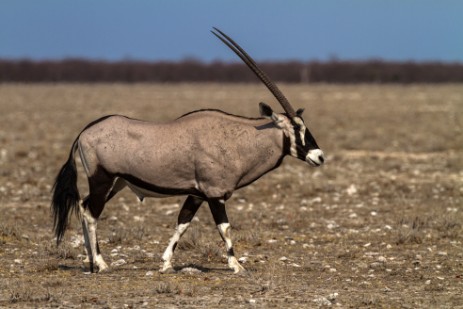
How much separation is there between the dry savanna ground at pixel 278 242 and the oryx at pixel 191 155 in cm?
69

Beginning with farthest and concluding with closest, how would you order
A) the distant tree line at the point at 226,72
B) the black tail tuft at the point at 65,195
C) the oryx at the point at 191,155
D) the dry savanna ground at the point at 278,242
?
1. the distant tree line at the point at 226,72
2. the black tail tuft at the point at 65,195
3. the oryx at the point at 191,155
4. the dry savanna ground at the point at 278,242

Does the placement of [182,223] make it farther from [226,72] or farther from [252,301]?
[226,72]

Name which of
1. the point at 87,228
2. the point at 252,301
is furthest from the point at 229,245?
the point at 87,228

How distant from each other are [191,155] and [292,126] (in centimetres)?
112

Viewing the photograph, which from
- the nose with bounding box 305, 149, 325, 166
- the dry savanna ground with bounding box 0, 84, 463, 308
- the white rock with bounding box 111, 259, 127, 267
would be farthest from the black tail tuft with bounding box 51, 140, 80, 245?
the nose with bounding box 305, 149, 325, 166

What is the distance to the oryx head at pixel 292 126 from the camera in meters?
9.96

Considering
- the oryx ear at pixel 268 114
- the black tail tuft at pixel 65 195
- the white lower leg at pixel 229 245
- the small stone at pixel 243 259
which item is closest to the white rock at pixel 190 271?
the white lower leg at pixel 229 245

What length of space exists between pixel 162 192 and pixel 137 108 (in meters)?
40.5

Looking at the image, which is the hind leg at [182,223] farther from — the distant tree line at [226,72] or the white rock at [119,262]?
the distant tree line at [226,72]

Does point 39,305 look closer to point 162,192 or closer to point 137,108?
point 162,192

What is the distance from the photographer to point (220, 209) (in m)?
9.88

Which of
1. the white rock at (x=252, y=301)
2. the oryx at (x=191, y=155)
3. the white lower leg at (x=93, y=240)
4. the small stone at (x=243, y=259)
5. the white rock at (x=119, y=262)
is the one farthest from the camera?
the small stone at (x=243, y=259)

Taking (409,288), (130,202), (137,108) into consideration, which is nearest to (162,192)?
(409,288)

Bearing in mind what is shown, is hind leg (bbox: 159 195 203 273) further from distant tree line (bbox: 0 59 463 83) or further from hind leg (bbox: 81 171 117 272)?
distant tree line (bbox: 0 59 463 83)
